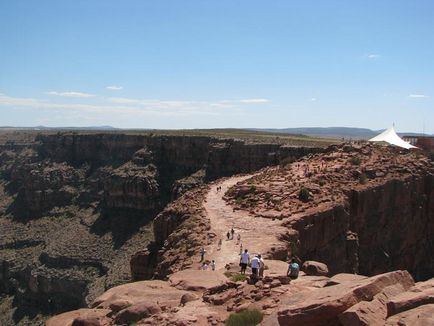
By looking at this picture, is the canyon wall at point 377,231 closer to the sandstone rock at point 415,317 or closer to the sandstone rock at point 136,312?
the sandstone rock at point 136,312

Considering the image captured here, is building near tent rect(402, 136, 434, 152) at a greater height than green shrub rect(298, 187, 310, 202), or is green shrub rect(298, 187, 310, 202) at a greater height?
building near tent rect(402, 136, 434, 152)

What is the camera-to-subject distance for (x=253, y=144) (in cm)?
7588

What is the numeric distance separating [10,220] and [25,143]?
38.6 m

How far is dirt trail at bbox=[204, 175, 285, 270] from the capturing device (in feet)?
81.8

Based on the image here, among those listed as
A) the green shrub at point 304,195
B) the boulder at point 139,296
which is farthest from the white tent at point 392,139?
the boulder at point 139,296

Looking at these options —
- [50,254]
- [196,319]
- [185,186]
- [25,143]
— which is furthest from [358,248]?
[25,143]

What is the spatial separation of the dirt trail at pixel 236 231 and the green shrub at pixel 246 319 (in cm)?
846

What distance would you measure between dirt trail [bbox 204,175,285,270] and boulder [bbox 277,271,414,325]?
32.7ft

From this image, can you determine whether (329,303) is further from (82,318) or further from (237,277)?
(82,318)

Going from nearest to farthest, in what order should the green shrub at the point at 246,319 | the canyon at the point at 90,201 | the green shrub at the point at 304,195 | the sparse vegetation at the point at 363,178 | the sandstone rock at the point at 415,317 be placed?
the sandstone rock at the point at 415,317
the green shrub at the point at 246,319
the green shrub at the point at 304,195
the sparse vegetation at the point at 363,178
the canyon at the point at 90,201

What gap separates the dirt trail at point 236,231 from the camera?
24.9m

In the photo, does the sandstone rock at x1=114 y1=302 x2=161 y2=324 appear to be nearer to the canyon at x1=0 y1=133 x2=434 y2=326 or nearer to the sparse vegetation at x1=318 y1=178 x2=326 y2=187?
the canyon at x1=0 y1=133 x2=434 y2=326

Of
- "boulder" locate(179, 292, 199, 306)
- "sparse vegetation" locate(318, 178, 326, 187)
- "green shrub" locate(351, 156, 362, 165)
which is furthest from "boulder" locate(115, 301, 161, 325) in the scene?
"green shrub" locate(351, 156, 362, 165)

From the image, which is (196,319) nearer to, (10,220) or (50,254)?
(50,254)
